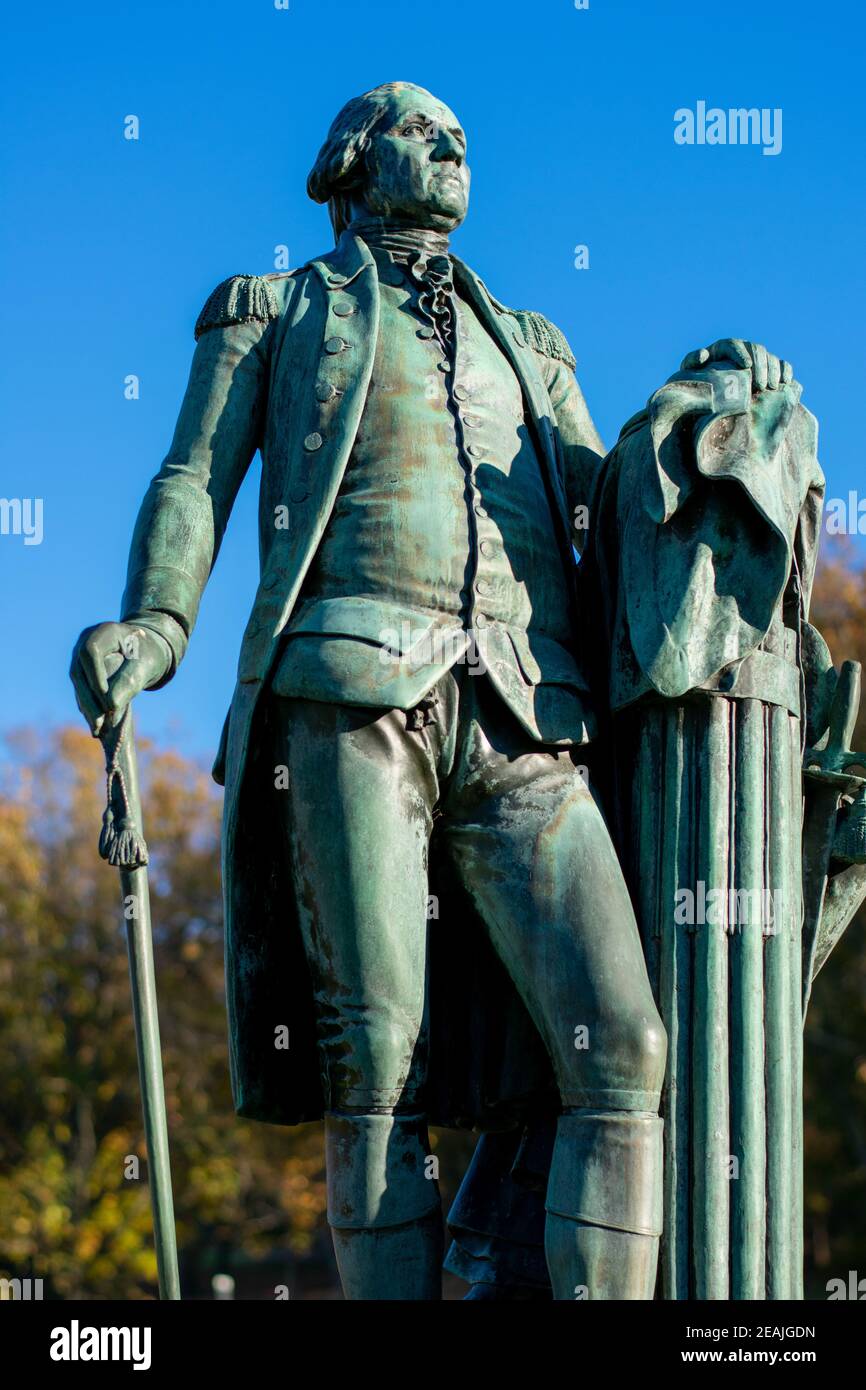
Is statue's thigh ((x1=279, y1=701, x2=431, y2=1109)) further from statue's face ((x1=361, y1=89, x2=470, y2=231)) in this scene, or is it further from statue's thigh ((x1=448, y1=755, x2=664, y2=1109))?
statue's face ((x1=361, y1=89, x2=470, y2=231))

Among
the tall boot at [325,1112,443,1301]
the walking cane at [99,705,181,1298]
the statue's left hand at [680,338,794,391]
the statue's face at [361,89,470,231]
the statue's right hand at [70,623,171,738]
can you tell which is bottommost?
the tall boot at [325,1112,443,1301]

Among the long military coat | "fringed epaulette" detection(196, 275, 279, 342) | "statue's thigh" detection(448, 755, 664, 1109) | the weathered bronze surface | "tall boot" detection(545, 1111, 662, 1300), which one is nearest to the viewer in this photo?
"tall boot" detection(545, 1111, 662, 1300)

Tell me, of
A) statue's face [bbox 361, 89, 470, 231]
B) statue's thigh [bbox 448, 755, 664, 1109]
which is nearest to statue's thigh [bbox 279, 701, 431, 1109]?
statue's thigh [bbox 448, 755, 664, 1109]

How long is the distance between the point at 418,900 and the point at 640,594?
1073mm

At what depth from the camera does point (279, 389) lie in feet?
21.4

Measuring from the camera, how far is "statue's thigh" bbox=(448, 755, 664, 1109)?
18.7ft

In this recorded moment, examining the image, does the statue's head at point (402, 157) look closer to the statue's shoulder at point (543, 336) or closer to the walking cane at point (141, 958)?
the statue's shoulder at point (543, 336)

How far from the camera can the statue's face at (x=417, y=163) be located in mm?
6668

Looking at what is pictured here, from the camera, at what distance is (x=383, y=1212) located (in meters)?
5.70

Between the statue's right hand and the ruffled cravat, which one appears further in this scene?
the ruffled cravat

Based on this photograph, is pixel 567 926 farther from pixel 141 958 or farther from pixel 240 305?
pixel 240 305

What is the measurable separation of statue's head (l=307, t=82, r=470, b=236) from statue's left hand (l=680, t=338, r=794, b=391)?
3.09 ft

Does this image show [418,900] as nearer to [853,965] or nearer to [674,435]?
[674,435]
